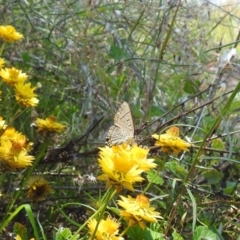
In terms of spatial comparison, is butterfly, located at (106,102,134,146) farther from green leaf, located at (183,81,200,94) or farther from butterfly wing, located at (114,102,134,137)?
green leaf, located at (183,81,200,94)

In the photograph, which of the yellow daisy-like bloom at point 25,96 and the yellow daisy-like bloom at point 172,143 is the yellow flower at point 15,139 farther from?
the yellow daisy-like bloom at point 172,143

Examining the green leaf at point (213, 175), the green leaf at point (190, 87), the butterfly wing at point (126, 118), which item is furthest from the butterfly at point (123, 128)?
the green leaf at point (190, 87)

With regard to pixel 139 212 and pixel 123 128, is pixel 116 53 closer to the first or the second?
pixel 123 128

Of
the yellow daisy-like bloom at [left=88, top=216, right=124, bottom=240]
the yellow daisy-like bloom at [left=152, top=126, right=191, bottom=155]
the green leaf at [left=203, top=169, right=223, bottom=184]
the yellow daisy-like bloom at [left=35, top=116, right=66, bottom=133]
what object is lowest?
the green leaf at [left=203, top=169, right=223, bottom=184]

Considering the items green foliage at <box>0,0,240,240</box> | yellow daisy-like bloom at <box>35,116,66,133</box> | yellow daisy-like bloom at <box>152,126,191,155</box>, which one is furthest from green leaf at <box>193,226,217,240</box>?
yellow daisy-like bloom at <box>35,116,66,133</box>

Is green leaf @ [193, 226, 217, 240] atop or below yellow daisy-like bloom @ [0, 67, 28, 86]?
below

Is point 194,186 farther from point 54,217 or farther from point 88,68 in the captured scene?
point 88,68

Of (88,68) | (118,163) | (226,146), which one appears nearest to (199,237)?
(118,163)
